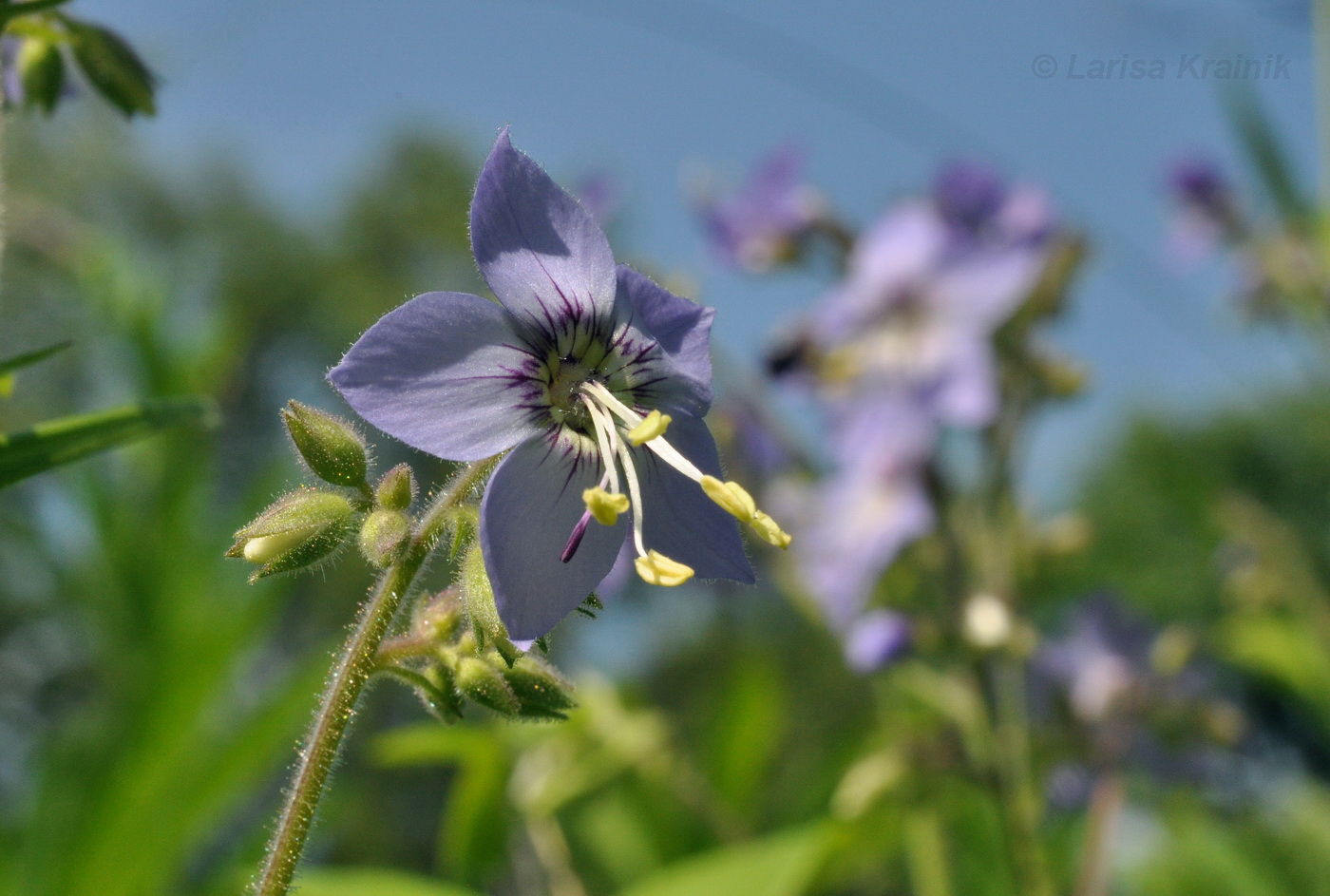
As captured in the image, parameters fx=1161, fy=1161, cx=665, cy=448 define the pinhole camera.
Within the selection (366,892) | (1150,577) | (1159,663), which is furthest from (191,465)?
(1150,577)

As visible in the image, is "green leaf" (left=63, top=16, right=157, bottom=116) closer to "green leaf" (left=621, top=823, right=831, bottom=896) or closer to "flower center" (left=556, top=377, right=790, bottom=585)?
"flower center" (left=556, top=377, right=790, bottom=585)

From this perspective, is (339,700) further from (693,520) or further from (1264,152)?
(1264,152)

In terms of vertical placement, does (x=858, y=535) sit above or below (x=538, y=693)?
below

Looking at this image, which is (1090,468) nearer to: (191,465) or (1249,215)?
(1249,215)

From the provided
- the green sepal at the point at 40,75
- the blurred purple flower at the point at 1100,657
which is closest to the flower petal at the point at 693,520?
the green sepal at the point at 40,75

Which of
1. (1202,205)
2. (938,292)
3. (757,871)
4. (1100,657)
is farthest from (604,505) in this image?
(1202,205)
